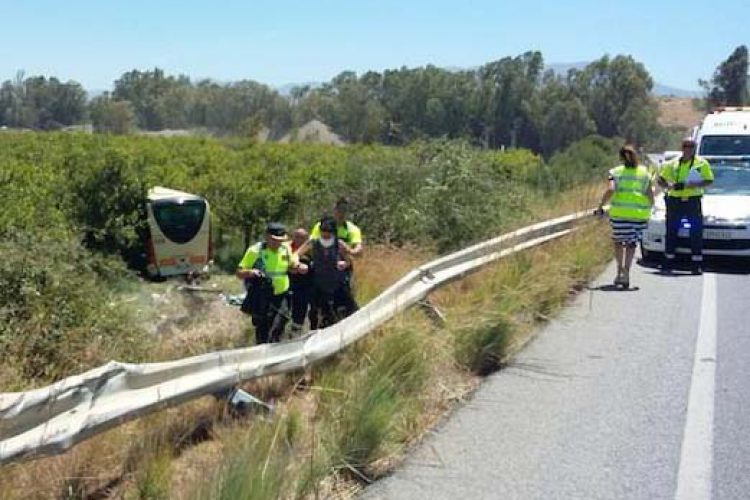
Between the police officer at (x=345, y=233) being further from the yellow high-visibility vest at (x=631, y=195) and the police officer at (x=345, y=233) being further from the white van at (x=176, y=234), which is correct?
the white van at (x=176, y=234)

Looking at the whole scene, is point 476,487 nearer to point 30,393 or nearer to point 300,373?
point 300,373

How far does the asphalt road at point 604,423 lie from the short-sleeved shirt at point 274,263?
204 centimetres

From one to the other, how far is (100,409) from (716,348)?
555 cm

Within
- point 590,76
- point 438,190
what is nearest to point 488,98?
point 590,76

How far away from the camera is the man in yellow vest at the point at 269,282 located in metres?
8.11

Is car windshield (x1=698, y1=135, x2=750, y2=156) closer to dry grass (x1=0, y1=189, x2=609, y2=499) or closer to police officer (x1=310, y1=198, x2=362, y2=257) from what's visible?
police officer (x1=310, y1=198, x2=362, y2=257)

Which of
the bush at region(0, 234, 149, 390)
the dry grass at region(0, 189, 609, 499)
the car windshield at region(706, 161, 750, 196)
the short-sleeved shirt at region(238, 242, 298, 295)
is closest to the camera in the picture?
the dry grass at region(0, 189, 609, 499)

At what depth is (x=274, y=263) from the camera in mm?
8289

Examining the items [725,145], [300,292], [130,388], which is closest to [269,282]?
[300,292]

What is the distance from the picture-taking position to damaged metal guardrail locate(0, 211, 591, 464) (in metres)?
4.00

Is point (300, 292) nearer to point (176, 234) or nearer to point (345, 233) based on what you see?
point (345, 233)

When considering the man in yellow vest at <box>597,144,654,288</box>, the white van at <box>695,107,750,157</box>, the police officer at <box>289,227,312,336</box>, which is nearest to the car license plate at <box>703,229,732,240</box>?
the man in yellow vest at <box>597,144,654,288</box>

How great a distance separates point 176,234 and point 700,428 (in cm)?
1418

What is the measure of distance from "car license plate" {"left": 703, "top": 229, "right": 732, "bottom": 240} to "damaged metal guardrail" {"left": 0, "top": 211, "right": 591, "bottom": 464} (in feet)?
26.6
